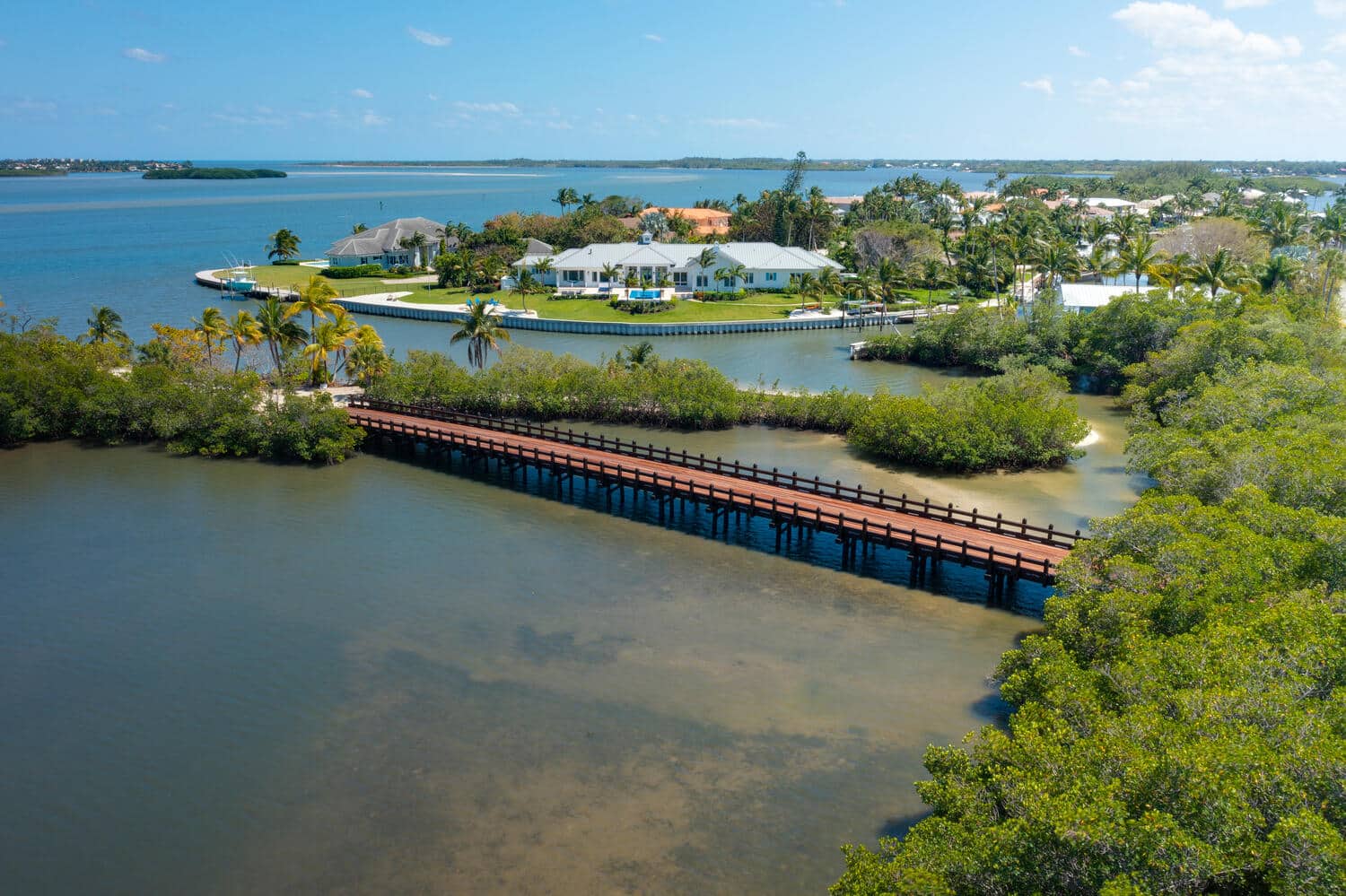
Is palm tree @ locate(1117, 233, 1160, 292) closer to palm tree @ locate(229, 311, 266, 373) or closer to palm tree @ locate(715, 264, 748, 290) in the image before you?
palm tree @ locate(715, 264, 748, 290)

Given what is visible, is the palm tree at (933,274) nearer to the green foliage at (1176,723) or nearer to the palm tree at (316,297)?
the palm tree at (316,297)

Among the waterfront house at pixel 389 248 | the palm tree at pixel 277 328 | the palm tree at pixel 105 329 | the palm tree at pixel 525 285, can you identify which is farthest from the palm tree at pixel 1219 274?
the waterfront house at pixel 389 248

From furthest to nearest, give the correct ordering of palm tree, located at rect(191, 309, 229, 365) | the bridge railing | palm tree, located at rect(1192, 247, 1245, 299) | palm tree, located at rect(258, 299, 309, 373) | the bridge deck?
palm tree, located at rect(1192, 247, 1245, 299), palm tree, located at rect(191, 309, 229, 365), palm tree, located at rect(258, 299, 309, 373), the bridge railing, the bridge deck

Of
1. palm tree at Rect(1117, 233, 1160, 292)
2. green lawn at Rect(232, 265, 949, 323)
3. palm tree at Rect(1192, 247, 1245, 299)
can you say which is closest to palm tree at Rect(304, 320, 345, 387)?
green lawn at Rect(232, 265, 949, 323)

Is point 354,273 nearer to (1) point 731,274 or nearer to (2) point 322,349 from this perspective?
(1) point 731,274

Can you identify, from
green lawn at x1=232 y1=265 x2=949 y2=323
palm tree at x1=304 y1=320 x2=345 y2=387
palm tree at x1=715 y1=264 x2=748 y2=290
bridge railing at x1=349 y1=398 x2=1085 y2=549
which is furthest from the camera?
palm tree at x1=715 y1=264 x2=748 y2=290

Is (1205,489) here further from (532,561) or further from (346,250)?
(346,250)
